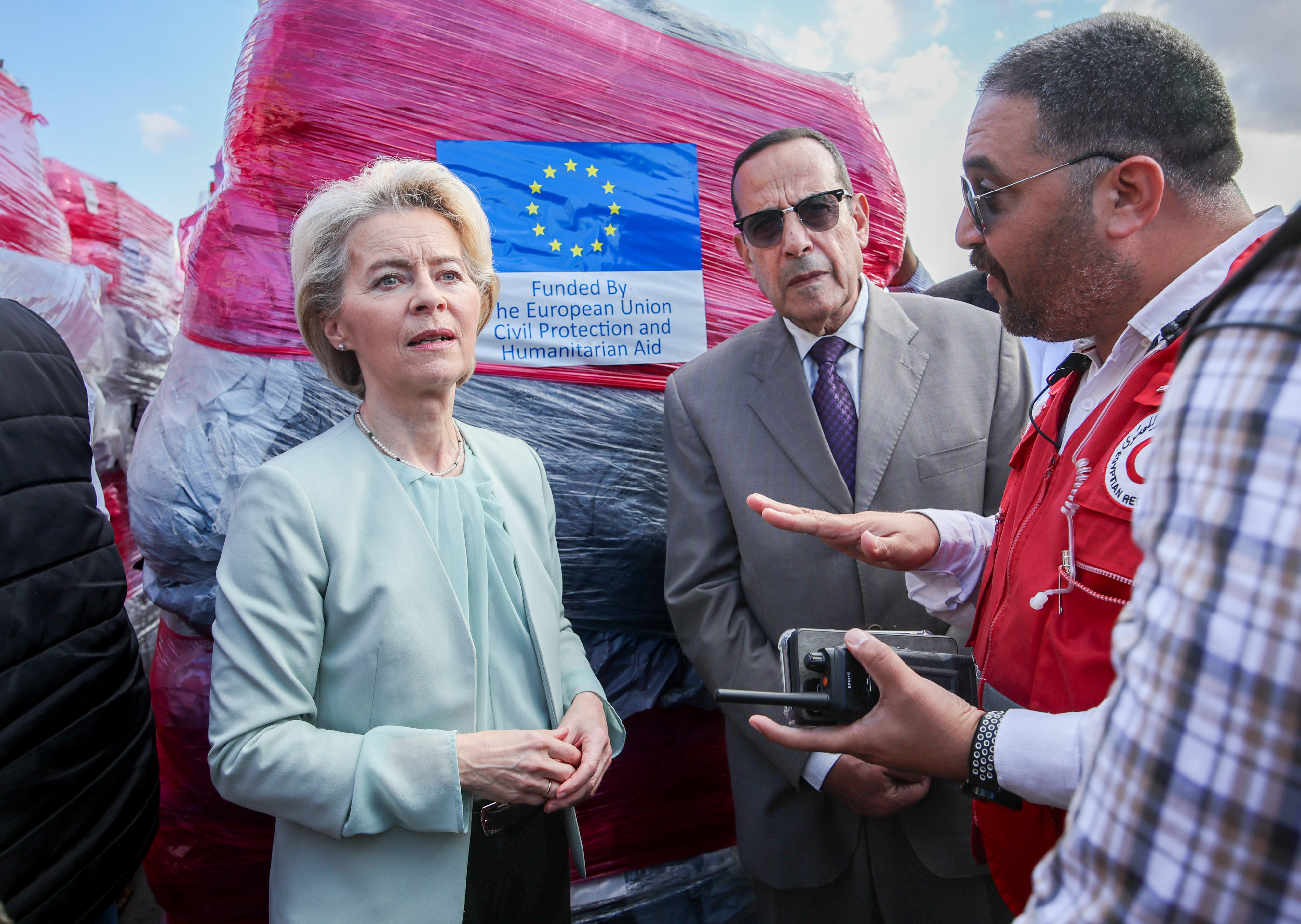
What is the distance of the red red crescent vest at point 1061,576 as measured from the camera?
0.95 meters

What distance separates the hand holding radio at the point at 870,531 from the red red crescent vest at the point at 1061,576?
143 millimetres

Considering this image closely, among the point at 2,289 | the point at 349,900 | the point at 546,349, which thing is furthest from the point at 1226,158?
the point at 2,289

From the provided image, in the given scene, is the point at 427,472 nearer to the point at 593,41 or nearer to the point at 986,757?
the point at 986,757

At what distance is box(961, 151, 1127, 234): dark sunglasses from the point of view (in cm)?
110

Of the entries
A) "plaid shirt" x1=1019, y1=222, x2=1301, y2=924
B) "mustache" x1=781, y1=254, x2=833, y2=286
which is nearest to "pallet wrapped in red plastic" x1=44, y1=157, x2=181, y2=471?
"mustache" x1=781, y1=254, x2=833, y2=286

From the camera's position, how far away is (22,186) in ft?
8.20

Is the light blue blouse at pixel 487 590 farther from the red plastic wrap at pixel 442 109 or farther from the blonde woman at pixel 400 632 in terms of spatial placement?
the red plastic wrap at pixel 442 109

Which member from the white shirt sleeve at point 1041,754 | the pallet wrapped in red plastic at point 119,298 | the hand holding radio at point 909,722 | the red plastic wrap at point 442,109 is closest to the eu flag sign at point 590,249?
the red plastic wrap at point 442,109

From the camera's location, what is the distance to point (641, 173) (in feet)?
6.33

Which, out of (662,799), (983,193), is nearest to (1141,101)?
(983,193)

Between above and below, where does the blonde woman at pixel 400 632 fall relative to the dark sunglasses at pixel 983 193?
below

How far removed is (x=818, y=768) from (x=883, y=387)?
81 centimetres

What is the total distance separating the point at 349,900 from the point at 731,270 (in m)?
1.62

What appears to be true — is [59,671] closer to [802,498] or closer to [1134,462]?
[802,498]
